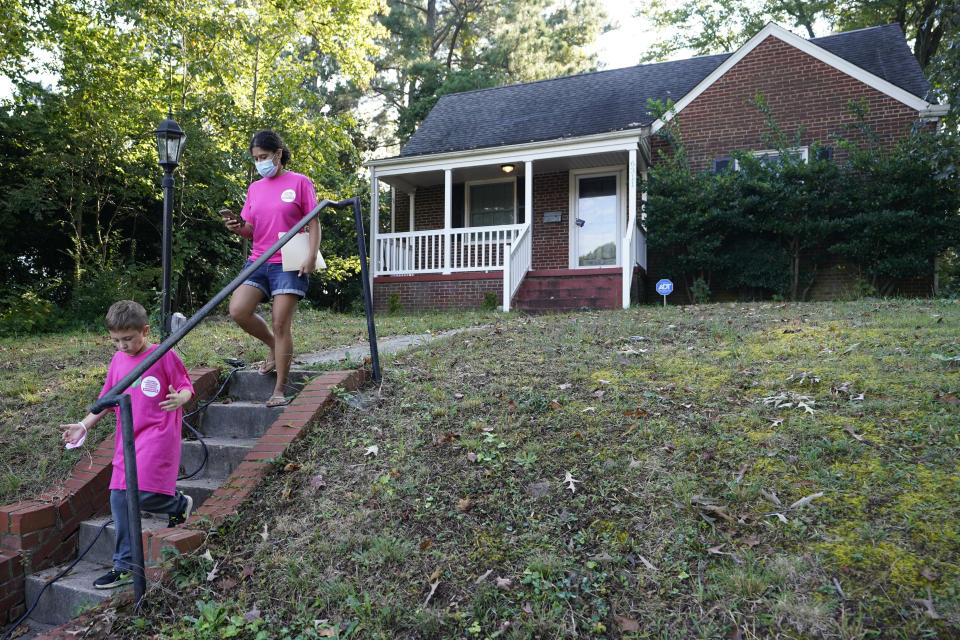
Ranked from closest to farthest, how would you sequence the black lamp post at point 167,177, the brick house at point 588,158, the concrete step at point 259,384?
1. the concrete step at point 259,384
2. the black lamp post at point 167,177
3. the brick house at point 588,158

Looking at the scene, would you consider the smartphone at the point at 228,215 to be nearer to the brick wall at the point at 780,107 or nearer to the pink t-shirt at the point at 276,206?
the pink t-shirt at the point at 276,206

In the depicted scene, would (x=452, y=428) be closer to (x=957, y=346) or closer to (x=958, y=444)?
(x=958, y=444)

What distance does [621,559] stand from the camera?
2533mm

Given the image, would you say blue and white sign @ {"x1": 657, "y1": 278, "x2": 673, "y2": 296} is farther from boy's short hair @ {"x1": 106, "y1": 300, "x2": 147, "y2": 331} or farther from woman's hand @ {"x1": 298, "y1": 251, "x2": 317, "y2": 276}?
boy's short hair @ {"x1": 106, "y1": 300, "x2": 147, "y2": 331}

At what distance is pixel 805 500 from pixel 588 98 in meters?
13.6

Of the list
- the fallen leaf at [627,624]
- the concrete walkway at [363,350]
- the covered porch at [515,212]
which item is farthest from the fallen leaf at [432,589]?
the covered porch at [515,212]

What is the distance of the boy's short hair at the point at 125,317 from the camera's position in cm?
298

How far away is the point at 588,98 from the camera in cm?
1470

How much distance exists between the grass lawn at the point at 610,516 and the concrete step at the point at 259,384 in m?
0.55

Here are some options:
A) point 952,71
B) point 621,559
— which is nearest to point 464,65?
point 952,71

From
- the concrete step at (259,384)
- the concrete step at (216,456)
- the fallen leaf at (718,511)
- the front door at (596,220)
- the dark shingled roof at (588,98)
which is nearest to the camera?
the fallen leaf at (718,511)

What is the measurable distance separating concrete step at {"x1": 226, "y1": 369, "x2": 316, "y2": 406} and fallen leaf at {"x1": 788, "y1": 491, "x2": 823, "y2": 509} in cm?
315

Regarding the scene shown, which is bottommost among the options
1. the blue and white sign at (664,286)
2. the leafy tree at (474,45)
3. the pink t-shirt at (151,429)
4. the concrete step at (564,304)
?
the pink t-shirt at (151,429)

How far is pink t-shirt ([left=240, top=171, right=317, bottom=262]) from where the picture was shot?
3914 millimetres
